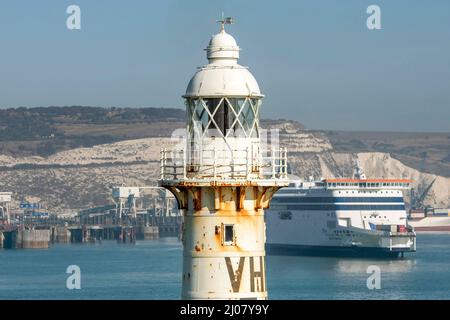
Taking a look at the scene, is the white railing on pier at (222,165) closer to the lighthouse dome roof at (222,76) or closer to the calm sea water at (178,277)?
the lighthouse dome roof at (222,76)

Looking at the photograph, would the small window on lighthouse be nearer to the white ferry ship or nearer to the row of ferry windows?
the white ferry ship

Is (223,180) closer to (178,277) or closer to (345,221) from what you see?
(178,277)

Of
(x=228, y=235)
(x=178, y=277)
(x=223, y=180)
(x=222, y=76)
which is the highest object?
(x=222, y=76)

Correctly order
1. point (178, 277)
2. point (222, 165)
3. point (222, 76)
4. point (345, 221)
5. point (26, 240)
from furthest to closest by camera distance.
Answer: point (26, 240) < point (345, 221) < point (178, 277) < point (222, 76) < point (222, 165)

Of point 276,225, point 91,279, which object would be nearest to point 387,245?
point 276,225

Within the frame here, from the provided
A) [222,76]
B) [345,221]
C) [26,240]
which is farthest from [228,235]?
[26,240]

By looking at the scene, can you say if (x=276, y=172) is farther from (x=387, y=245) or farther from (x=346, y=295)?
(x=387, y=245)

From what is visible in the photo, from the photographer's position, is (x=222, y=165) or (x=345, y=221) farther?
(x=345, y=221)
